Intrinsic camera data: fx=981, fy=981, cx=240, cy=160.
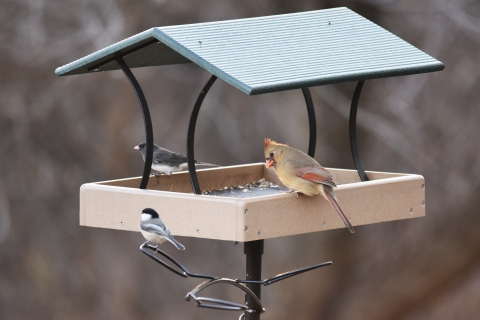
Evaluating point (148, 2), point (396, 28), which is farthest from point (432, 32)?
point (148, 2)

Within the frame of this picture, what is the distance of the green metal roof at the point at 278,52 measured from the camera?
432 centimetres

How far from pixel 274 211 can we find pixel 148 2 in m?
3.85

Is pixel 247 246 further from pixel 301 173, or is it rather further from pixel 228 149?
pixel 228 149

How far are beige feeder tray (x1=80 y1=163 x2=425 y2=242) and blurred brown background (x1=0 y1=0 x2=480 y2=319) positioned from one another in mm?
2575

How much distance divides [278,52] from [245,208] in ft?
2.69

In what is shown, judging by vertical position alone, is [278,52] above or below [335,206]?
above

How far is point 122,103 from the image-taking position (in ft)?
26.1

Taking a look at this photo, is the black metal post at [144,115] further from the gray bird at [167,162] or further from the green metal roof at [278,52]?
the gray bird at [167,162]

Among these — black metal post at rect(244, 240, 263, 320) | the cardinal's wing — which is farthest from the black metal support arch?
the cardinal's wing

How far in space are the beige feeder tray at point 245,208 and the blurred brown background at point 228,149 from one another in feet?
8.45

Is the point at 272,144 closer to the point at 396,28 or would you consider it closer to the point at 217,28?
the point at 217,28

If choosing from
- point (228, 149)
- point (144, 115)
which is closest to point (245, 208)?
point (144, 115)

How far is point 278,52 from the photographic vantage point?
182 inches

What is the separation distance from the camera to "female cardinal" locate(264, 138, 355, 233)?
454 centimetres
